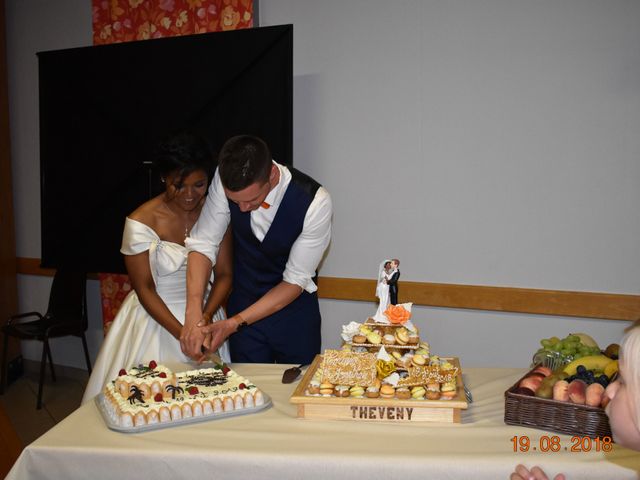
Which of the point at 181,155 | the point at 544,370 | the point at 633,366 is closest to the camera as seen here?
the point at 633,366

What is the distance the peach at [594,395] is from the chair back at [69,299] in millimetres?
3676

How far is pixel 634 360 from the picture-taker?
45.8 inches

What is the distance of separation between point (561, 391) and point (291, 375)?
2.76ft

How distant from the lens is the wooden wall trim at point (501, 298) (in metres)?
3.18

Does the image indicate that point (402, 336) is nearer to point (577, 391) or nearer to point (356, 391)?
point (356, 391)

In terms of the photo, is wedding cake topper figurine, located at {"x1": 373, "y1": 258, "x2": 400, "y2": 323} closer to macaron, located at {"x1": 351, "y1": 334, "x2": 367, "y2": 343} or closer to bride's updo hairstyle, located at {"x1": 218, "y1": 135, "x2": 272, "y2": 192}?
macaron, located at {"x1": 351, "y1": 334, "x2": 367, "y2": 343}

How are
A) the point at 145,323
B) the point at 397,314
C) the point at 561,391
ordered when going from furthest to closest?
the point at 145,323
the point at 397,314
the point at 561,391

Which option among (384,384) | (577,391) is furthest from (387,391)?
(577,391)

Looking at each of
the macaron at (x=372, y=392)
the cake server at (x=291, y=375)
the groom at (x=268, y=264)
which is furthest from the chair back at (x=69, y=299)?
the macaron at (x=372, y=392)

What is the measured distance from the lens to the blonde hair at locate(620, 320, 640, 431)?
1.16 metres

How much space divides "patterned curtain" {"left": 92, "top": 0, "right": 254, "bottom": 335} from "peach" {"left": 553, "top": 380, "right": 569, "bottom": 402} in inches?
116

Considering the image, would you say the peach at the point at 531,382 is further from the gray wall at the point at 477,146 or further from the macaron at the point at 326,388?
the gray wall at the point at 477,146

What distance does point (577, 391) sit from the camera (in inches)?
63.5
